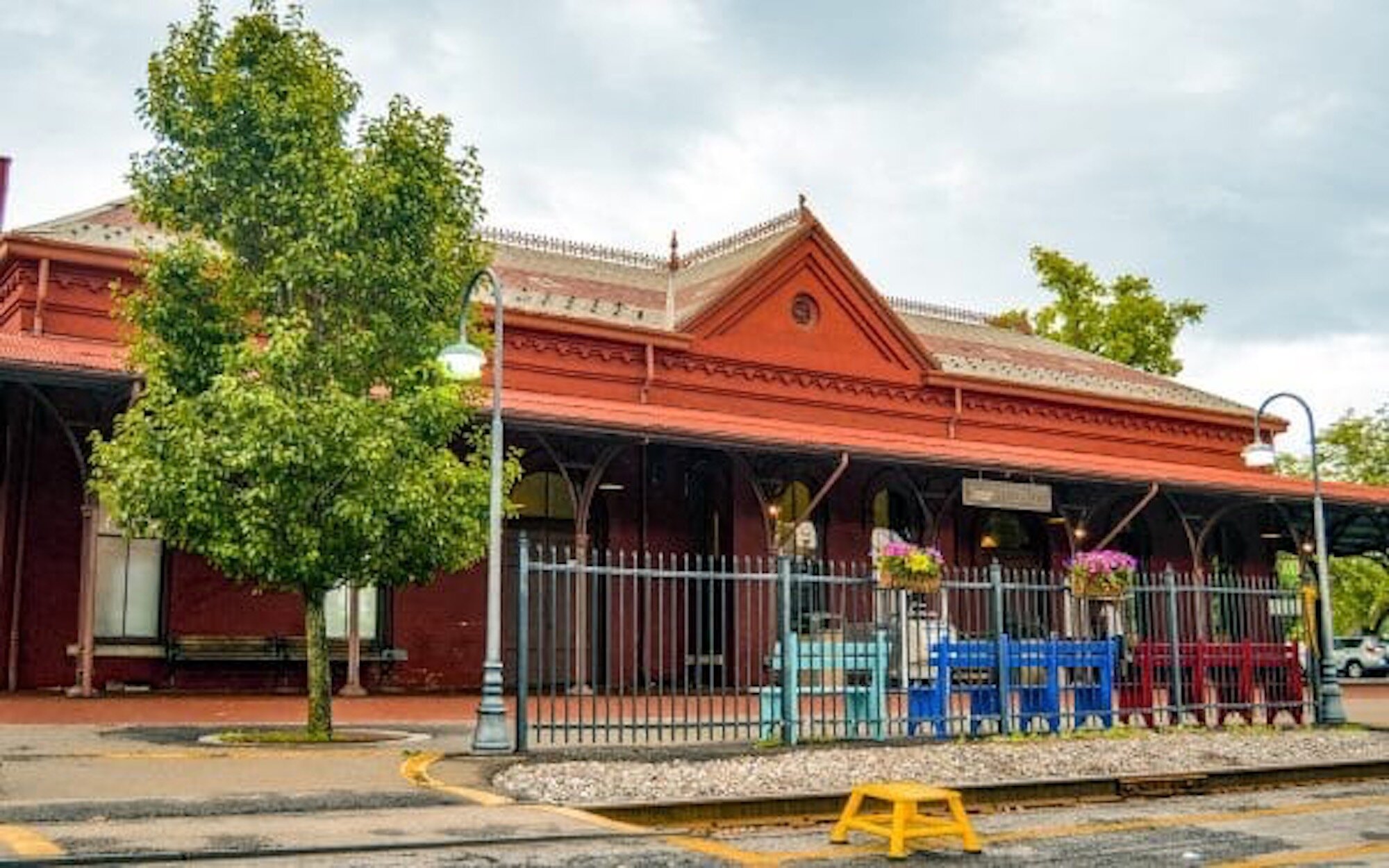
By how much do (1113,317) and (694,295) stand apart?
22.5 metres

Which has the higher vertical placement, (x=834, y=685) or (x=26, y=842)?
(x=834, y=685)

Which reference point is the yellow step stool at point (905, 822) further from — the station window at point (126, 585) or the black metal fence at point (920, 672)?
the station window at point (126, 585)

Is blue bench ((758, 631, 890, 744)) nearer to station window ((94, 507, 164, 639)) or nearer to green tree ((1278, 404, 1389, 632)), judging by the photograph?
station window ((94, 507, 164, 639))

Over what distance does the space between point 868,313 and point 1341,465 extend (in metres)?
33.1

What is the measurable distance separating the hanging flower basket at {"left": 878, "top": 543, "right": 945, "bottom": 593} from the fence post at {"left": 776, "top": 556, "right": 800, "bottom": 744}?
1359 mm

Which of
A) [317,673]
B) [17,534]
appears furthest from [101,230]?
[317,673]

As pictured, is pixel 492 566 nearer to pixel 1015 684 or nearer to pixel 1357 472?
pixel 1015 684

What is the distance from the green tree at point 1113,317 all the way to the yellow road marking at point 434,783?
35.4 m

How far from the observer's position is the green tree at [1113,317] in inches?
1754

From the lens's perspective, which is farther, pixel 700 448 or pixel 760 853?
pixel 700 448

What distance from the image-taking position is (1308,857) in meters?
8.61

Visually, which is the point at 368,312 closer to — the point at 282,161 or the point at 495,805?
the point at 282,161

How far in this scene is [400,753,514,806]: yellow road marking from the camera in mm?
9711

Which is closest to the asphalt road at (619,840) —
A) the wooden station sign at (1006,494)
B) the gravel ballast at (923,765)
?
the gravel ballast at (923,765)
